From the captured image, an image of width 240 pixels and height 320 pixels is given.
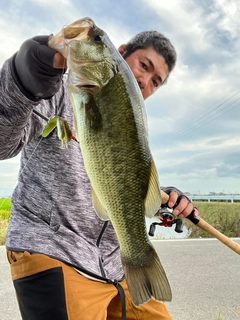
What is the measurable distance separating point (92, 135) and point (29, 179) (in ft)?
2.52

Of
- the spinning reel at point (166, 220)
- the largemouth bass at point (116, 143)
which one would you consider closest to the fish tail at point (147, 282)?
the largemouth bass at point (116, 143)

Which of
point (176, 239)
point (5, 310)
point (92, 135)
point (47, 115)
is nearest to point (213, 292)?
point (5, 310)

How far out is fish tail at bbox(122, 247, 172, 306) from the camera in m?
1.33

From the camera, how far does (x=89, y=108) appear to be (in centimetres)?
119

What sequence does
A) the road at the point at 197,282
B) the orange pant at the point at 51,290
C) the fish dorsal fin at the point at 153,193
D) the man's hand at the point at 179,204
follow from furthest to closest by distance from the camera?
the road at the point at 197,282
the man's hand at the point at 179,204
the orange pant at the point at 51,290
the fish dorsal fin at the point at 153,193

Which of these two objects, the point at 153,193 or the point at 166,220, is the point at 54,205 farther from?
the point at 166,220

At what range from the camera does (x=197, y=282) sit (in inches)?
190

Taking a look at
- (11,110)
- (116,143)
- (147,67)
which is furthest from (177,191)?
(11,110)

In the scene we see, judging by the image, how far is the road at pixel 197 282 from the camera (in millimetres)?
3918

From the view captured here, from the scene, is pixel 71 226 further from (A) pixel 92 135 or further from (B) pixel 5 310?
(B) pixel 5 310

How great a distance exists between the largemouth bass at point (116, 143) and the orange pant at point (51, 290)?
1.63 ft

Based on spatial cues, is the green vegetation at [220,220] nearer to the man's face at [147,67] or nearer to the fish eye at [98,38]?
the man's face at [147,67]

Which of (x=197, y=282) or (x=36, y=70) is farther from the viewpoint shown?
(x=197, y=282)

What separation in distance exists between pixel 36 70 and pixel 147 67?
1.21 metres
